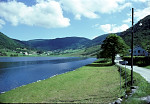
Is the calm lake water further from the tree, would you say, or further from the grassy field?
the tree

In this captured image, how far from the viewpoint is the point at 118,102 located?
38.6 feet

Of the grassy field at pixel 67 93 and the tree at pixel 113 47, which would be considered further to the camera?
the tree at pixel 113 47

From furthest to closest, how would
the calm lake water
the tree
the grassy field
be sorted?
the tree < the calm lake water < the grassy field

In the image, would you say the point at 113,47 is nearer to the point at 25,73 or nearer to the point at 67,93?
the point at 25,73

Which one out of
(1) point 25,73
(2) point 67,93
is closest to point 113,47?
(1) point 25,73

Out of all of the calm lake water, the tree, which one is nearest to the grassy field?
the calm lake water

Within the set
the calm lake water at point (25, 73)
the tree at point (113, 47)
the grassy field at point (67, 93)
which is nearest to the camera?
the grassy field at point (67, 93)

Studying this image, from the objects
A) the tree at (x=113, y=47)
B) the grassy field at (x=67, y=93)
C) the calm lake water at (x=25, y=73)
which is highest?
the tree at (x=113, y=47)

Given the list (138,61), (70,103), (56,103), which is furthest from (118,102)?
(138,61)

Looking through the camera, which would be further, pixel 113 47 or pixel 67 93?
pixel 113 47

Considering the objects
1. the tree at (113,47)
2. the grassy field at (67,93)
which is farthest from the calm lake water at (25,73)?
the tree at (113,47)

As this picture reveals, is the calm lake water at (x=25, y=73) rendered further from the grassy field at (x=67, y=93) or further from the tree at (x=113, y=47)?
the tree at (x=113, y=47)

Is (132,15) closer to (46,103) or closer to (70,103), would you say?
(70,103)

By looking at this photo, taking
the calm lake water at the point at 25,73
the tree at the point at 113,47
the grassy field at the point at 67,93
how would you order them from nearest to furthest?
1. the grassy field at the point at 67,93
2. the calm lake water at the point at 25,73
3. the tree at the point at 113,47
